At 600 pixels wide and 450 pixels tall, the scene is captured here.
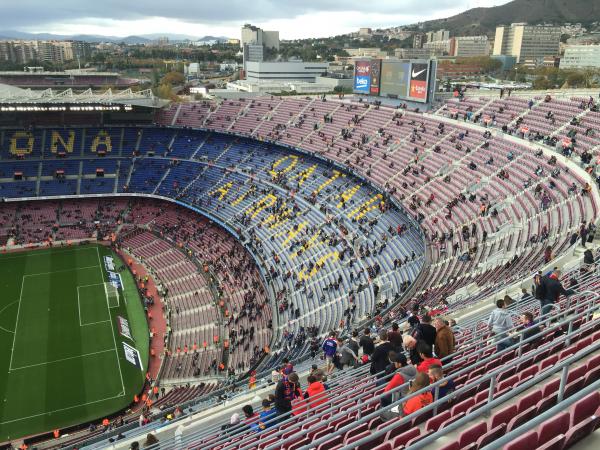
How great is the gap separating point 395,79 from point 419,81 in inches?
129

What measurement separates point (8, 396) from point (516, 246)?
1149 inches

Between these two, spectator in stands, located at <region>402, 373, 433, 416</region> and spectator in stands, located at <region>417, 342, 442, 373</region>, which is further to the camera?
spectator in stands, located at <region>417, 342, 442, 373</region>

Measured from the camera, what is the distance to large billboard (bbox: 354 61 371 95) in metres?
53.8

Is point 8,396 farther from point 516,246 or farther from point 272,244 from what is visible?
point 516,246

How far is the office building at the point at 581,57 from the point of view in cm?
13650

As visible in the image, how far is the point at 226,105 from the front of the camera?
64812 mm

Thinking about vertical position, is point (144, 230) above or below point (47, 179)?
below

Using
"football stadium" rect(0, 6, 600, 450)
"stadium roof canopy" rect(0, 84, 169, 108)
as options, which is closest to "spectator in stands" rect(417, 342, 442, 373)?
"football stadium" rect(0, 6, 600, 450)

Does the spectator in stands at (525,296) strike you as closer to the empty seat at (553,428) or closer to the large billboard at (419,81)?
the empty seat at (553,428)

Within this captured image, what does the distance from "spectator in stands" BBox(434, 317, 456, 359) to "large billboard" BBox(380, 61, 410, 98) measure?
4390 centimetres

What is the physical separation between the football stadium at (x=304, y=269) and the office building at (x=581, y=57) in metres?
109

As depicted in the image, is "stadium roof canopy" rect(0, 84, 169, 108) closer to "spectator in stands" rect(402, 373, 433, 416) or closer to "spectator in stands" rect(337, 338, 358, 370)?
"spectator in stands" rect(337, 338, 358, 370)

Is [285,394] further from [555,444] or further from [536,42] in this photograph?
[536,42]

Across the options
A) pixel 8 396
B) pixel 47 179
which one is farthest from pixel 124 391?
pixel 47 179
